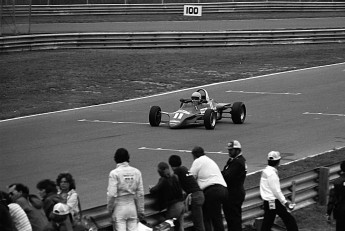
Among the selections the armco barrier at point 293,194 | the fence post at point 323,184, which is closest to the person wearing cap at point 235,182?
the armco barrier at point 293,194

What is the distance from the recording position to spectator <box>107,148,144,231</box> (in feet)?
37.1

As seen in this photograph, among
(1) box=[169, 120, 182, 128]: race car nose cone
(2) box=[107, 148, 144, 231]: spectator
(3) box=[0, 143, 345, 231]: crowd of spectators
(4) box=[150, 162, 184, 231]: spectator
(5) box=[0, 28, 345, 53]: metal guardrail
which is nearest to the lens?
(3) box=[0, 143, 345, 231]: crowd of spectators

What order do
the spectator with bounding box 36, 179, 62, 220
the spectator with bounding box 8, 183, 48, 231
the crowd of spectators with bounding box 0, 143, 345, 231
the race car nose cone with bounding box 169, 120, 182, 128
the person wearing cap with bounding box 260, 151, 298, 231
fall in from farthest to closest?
the race car nose cone with bounding box 169, 120, 182, 128
the person wearing cap with bounding box 260, 151, 298, 231
the spectator with bounding box 36, 179, 62, 220
the spectator with bounding box 8, 183, 48, 231
the crowd of spectators with bounding box 0, 143, 345, 231

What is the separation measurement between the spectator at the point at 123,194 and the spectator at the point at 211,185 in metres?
1.60

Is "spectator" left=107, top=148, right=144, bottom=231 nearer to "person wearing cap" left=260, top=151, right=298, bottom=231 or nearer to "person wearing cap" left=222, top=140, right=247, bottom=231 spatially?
"person wearing cap" left=222, top=140, right=247, bottom=231

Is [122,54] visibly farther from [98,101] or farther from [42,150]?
[42,150]

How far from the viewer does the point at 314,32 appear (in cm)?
4309

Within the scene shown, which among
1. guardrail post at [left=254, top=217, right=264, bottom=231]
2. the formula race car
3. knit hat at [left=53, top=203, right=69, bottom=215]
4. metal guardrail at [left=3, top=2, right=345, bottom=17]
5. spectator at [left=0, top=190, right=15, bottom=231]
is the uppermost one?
metal guardrail at [left=3, top=2, right=345, bottom=17]

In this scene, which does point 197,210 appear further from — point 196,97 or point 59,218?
point 196,97

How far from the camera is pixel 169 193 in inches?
478

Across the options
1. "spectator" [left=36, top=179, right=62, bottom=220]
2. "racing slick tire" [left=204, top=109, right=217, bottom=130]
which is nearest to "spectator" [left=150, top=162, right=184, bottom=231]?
"spectator" [left=36, top=179, right=62, bottom=220]

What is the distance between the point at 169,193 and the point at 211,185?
870 mm

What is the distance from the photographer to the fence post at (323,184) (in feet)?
51.6

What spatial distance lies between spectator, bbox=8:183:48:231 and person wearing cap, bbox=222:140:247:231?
3431 millimetres
